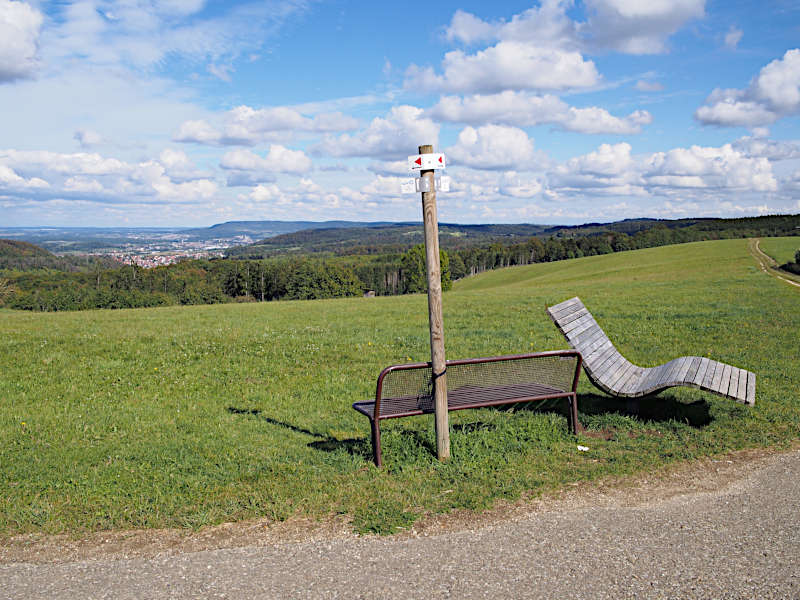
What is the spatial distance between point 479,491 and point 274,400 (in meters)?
4.44

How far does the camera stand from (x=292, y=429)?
7.13 m

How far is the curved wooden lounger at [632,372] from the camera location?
5.98 meters

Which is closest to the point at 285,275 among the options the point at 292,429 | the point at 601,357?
the point at 292,429

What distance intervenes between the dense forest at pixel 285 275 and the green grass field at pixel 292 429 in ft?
170

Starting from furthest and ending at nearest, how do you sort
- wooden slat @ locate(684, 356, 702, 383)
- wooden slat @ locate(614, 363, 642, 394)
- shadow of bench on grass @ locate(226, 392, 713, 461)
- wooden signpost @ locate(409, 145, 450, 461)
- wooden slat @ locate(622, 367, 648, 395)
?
1. wooden slat @ locate(614, 363, 642, 394)
2. wooden slat @ locate(622, 367, 648, 395)
3. shadow of bench on grass @ locate(226, 392, 713, 461)
4. wooden slat @ locate(684, 356, 702, 383)
5. wooden signpost @ locate(409, 145, 450, 461)

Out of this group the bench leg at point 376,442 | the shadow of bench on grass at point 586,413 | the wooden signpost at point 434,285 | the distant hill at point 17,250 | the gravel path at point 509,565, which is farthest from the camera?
the distant hill at point 17,250

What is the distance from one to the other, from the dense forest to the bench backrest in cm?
5788

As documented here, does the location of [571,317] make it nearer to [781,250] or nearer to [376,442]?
[376,442]

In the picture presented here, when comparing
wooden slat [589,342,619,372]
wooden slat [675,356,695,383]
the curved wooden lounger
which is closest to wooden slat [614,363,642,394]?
the curved wooden lounger

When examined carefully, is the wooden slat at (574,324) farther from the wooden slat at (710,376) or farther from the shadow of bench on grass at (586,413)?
the wooden slat at (710,376)

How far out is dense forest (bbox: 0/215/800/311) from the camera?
6308cm

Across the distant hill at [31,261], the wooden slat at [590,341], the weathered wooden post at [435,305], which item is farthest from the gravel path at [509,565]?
the distant hill at [31,261]

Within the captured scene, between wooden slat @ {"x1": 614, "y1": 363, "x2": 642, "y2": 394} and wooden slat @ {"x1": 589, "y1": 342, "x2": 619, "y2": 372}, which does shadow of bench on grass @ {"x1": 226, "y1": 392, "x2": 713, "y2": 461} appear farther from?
wooden slat @ {"x1": 589, "y1": 342, "x2": 619, "y2": 372}

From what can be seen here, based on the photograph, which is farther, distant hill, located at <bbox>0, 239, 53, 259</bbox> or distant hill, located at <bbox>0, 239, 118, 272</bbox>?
distant hill, located at <bbox>0, 239, 53, 259</bbox>
